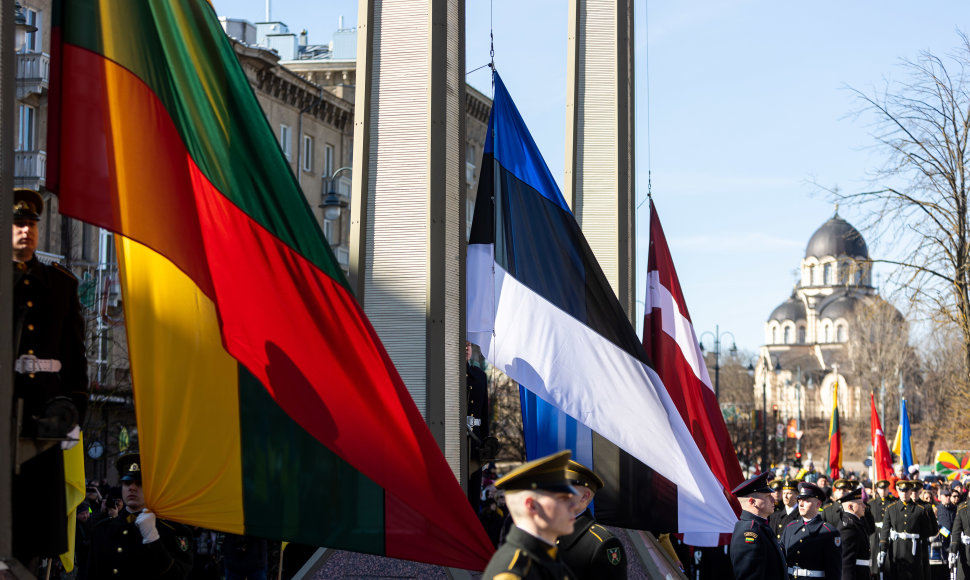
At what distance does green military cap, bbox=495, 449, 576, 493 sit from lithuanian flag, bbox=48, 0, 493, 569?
3.94 feet

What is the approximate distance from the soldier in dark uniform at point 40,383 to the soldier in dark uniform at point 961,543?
17.8 metres

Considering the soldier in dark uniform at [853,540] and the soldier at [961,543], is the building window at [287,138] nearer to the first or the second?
the soldier at [961,543]

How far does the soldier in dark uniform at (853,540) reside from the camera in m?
15.1

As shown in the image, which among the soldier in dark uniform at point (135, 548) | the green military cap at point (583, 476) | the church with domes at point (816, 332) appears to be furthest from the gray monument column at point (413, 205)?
the church with domes at point (816, 332)

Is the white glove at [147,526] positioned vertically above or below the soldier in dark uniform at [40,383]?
below

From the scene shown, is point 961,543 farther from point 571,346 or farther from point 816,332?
point 816,332

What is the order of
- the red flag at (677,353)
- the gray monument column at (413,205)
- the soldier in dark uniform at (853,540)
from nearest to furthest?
Result: 1. the gray monument column at (413,205)
2. the red flag at (677,353)
3. the soldier in dark uniform at (853,540)

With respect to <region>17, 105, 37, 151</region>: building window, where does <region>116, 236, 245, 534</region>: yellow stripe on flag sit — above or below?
below

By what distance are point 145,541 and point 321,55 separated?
50023mm

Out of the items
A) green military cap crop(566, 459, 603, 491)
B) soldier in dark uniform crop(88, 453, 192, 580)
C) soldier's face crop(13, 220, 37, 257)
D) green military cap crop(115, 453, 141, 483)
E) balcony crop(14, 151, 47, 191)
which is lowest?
soldier in dark uniform crop(88, 453, 192, 580)

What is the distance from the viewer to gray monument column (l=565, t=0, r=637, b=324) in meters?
12.6

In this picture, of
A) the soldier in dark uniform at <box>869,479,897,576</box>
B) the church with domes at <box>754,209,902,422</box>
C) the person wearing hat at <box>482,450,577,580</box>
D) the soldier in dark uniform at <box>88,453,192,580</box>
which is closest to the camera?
the person wearing hat at <box>482,450,577,580</box>

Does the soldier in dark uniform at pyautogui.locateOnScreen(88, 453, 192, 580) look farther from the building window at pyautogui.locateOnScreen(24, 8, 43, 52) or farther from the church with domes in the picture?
the church with domes

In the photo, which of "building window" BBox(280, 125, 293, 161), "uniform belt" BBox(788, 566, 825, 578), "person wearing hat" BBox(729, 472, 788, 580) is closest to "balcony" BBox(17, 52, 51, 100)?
"building window" BBox(280, 125, 293, 161)
